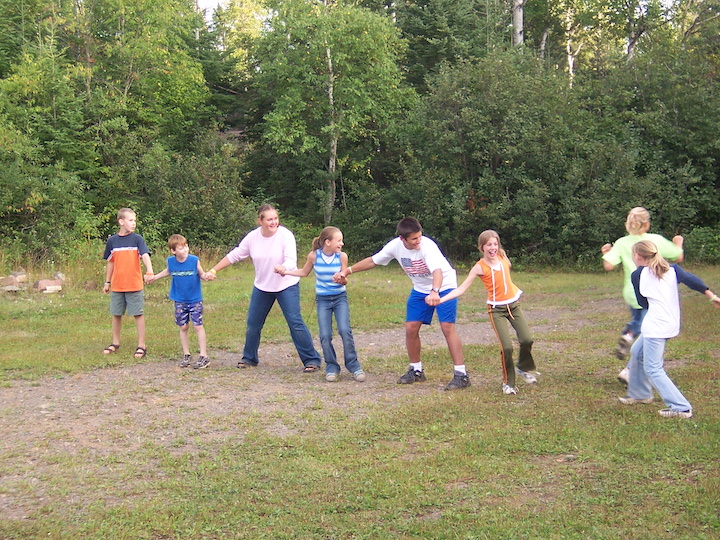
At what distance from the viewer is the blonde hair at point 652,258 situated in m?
6.95

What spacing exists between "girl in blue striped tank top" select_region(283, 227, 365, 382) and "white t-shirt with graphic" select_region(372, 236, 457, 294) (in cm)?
67

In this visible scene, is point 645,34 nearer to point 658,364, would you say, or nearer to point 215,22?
point 215,22

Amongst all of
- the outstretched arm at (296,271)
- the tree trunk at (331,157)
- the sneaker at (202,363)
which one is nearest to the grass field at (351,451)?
the sneaker at (202,363)

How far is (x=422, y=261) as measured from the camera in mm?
8352

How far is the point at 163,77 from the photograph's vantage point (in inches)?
1232

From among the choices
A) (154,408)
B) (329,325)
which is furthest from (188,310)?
(154,408)

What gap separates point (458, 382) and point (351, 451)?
7.87 feet

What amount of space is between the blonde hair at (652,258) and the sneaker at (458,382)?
225cm

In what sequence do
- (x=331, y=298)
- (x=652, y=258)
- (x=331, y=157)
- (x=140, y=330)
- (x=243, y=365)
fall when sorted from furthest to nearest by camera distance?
(x=331, y=157), (x=140, y=330), (x=243, y=365), (x=331, y=298), (x=652, y=258)

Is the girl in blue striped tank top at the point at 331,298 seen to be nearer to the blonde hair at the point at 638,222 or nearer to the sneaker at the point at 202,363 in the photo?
the sneaker at the point at 202,363

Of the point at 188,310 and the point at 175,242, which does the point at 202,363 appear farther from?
the point at 175,242

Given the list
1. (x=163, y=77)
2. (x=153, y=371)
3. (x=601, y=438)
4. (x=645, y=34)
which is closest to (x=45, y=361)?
(x=153, y=371)

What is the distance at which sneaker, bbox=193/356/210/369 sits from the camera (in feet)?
32.3

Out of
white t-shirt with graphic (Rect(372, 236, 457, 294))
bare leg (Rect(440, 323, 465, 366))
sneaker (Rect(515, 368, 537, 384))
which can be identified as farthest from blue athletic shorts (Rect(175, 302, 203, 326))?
sneaker (Rect(515, 368, 537, 384))
